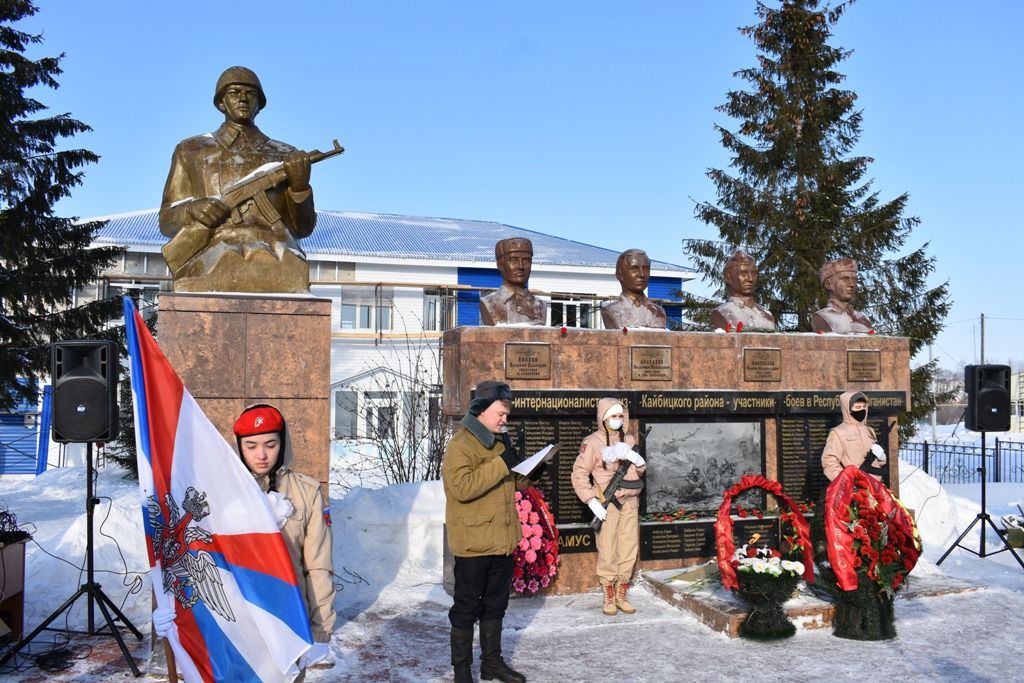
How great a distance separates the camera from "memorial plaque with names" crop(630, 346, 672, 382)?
8469 millimetres

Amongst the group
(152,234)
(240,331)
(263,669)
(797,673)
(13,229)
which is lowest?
(797,673)

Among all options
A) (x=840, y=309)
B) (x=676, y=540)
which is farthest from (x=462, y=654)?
(x=840, y=309)

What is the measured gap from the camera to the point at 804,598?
6965 mm

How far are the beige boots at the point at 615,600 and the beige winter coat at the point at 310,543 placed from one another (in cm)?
392

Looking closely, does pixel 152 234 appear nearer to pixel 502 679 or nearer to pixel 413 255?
pixel 413 255

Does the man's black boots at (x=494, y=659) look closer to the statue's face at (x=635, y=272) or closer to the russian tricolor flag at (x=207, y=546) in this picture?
the russian tricolor flag at (x=207, y=546)

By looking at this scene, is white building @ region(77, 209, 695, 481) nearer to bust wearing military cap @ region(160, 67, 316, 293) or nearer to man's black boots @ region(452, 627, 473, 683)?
bust wearing military cap @ region(160, 67, 316, 293)

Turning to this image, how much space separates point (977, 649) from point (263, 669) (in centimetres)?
531

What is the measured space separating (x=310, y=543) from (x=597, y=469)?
12.9 ft

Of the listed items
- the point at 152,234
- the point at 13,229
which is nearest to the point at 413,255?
the point at 152,234

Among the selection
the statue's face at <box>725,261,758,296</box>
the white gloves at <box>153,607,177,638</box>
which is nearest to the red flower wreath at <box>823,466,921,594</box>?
the statue's face at <box>725,261,758,296</box>

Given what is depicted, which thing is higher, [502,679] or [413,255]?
[413,255]

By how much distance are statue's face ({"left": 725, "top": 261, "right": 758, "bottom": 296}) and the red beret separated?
23.1ft

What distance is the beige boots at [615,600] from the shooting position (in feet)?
23.4
